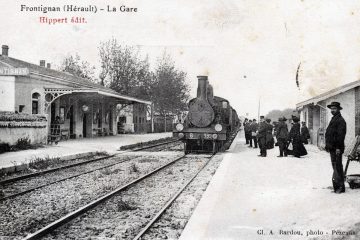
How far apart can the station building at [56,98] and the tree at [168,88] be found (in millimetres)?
10639

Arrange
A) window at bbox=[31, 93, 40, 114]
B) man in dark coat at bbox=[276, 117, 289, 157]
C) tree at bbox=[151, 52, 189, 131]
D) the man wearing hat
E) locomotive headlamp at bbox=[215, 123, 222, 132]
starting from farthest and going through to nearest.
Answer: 1. tree at bbox=[151, 52, 189, 131]
2. window at bbox=[31, 93, 40, 114]
3. locomotive headlamp at bbox=[215, 123, 222, 132]
4. man in dark coat at bbox=[276, 117, 289, 157]
5. the man wearing hat

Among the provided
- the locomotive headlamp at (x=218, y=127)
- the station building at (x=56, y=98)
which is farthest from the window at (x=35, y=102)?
the locomotive headlamp at (x=218, y=127)

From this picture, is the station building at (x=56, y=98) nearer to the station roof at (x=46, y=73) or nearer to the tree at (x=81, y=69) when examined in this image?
the station roof at (x=46, y=73)

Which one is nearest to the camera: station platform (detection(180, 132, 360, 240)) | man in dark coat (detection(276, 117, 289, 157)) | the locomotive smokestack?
station platform (detection(180, 132, 360, 240))

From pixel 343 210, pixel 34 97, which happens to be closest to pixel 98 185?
pixel 343 210

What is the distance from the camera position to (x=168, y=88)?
41.8 m

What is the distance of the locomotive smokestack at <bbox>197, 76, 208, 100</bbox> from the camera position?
50.1ft

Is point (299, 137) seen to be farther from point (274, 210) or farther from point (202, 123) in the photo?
point (274, 210)

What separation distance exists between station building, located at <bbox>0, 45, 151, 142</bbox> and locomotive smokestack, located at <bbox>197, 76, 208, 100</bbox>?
21.8 feet

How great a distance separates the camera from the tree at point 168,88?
4144cm

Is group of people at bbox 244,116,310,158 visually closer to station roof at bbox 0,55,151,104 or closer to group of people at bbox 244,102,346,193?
group of people at bbox 244,102,346,193

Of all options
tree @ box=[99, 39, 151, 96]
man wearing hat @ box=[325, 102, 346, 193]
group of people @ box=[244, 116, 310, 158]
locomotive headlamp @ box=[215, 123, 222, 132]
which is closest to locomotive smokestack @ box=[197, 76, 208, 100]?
locomotive headlamp @ box=[215, 123, 222, 132]

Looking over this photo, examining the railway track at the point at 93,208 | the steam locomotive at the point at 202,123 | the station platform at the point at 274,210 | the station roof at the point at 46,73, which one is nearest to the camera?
the station platform at the point at 274,210

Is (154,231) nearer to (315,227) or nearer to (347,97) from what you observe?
(315,227)
